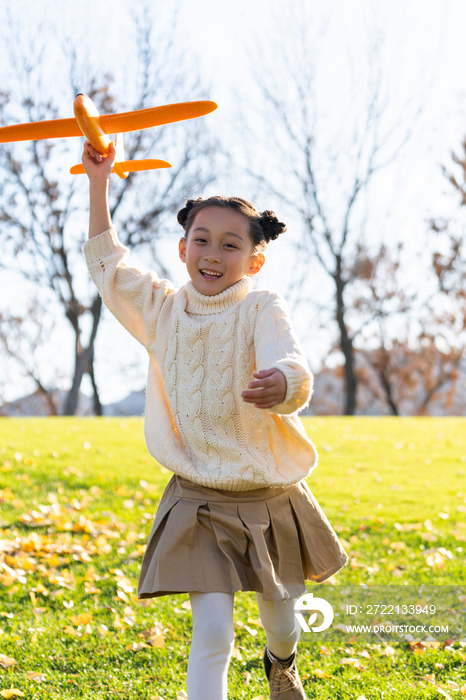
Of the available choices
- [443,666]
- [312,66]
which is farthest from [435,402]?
[443,666]

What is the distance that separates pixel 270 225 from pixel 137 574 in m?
2.88

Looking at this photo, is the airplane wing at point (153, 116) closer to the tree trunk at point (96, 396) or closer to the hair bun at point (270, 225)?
the hair bun at point (270, 225)

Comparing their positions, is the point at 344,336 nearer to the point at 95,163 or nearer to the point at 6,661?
the point at 6,661

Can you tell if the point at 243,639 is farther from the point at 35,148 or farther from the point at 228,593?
the point at 35,148

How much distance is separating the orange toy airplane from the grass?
2363 mm

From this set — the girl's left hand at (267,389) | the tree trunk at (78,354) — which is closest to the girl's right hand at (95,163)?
the girl's left hand at (267,389)

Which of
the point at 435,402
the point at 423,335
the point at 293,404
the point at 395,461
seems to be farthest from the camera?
the point at 435,402

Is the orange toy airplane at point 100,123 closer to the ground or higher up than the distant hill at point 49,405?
higher up

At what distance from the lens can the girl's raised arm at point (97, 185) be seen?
8.79 feet

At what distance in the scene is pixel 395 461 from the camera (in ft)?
29.9

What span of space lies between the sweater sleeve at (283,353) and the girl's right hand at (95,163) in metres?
0.84

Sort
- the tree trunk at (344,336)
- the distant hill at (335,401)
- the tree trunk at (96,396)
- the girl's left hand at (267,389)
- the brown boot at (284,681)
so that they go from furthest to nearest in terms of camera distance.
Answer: the distant hill at (335,401), the tree trunk at (96,396), the tree trunk at (344,336), the brown boot at (284,681), the girl's left hand at (267,389)

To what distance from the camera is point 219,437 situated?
249cm

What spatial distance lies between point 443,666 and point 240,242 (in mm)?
2394
